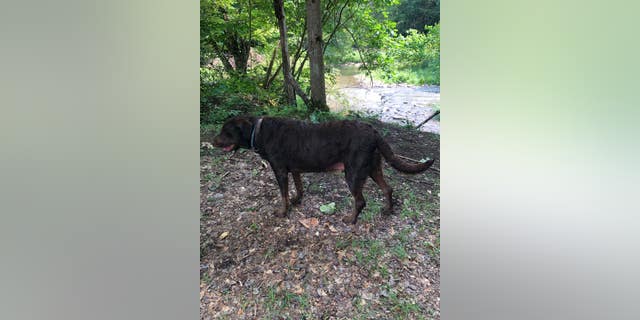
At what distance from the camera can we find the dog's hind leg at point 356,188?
204 cm

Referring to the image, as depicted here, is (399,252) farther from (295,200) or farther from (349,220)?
(295,200)

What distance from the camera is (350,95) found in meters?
2.24

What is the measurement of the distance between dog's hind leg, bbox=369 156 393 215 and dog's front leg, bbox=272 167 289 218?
1.77ft

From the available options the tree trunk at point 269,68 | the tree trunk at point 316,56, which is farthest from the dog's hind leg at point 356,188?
the tree trunk at point 269,68

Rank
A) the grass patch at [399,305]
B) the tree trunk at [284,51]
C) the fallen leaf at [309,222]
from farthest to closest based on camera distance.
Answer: the tree trunk at [284,51] → the fallen leaf at [309,222] → the grass patch at [399,305]

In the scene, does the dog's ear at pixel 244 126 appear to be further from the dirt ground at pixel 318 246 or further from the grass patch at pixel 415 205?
the grass patch at pixel 415 205

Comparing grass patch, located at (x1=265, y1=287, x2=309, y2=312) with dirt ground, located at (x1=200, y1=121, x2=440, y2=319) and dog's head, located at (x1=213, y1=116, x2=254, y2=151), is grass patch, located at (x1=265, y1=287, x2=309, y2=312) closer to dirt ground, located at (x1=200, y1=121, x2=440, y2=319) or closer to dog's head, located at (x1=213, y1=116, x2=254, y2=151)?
dirt ground, located at (x1=200, y1=121, x2=440, y2=319)

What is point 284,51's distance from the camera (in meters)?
2.24

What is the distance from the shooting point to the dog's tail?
6.69ft

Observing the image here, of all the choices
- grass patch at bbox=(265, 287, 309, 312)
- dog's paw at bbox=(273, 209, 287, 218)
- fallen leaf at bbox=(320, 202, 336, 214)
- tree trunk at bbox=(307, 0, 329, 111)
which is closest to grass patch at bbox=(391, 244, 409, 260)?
fallen leaf at bbox=(320, 202, 336, 214)
